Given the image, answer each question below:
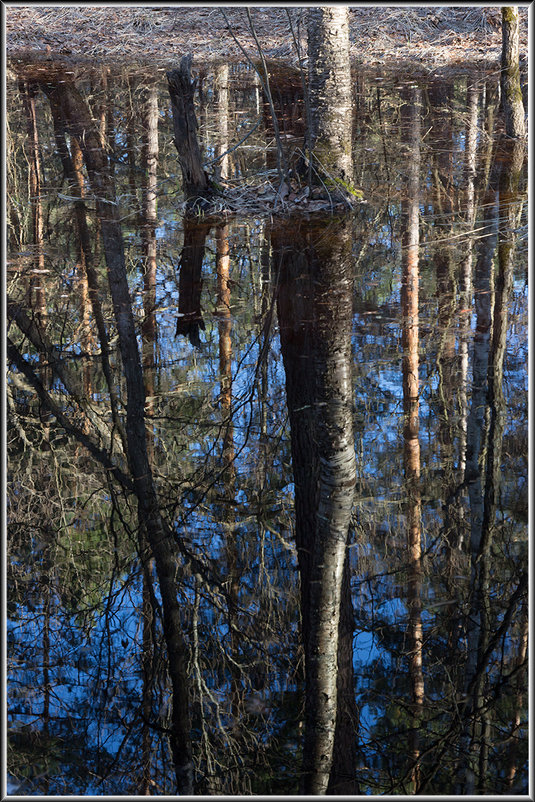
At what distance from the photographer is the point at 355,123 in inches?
488

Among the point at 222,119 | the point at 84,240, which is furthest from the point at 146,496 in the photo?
the point at 222,119

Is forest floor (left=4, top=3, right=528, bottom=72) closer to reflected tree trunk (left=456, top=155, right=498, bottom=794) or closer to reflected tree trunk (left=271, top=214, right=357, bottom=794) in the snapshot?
reflected tree trunk (left=271, top=214, right=357, bottom=794)

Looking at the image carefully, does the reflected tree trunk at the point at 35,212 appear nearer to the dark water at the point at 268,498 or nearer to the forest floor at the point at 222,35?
the dark water at the point at 268,498

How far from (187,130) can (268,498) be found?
5471mm

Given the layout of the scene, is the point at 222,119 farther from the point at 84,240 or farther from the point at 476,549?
the point at 476,549

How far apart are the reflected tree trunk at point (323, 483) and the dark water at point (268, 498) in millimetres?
30

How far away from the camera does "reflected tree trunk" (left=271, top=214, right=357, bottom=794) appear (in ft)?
9.59

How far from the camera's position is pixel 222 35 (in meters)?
19.8

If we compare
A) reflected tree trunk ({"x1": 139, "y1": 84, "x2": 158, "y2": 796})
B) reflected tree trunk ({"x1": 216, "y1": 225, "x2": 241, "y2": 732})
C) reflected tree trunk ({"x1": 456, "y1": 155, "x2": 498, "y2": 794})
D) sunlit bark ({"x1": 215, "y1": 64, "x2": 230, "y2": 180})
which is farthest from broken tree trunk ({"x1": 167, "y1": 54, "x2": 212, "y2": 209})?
reflected tree trunk ({"x1": 456, "y1": 155, "x2": 498, "y2": 794})

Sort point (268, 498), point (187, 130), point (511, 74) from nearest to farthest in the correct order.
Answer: point (268, 498) → point (187, 130) → point (511, 74)

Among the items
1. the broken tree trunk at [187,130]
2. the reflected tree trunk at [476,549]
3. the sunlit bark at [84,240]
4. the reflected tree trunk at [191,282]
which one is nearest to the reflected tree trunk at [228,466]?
the reflected tree trunk at [191,282]

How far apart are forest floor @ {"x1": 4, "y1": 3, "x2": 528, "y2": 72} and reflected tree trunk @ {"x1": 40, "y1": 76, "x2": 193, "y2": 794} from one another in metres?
11.2

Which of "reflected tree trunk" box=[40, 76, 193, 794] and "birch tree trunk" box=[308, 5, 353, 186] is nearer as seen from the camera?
"reflected tree trunk" box=[40, 76, 193, 794]

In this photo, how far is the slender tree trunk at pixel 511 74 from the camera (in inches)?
389
